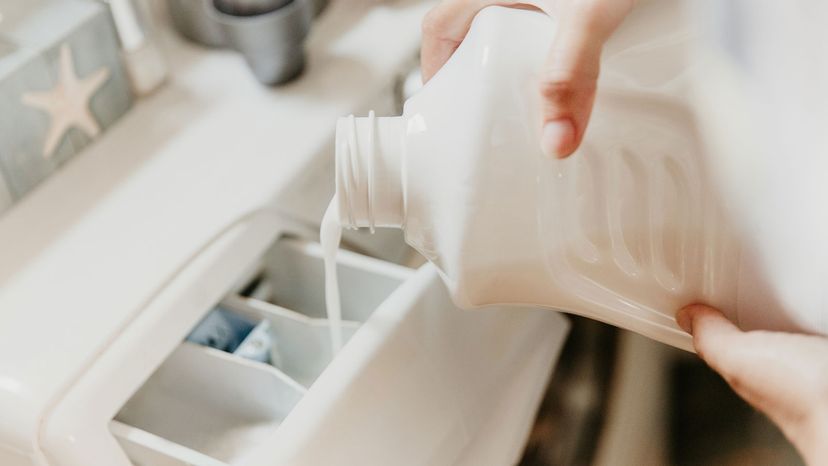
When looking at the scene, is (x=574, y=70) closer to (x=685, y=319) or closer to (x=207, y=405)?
(x=685, y=319)

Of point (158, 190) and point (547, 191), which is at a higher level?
point (547, 191)

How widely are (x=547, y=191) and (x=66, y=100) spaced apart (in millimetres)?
438

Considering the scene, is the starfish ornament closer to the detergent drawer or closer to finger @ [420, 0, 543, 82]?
the detergent drawer

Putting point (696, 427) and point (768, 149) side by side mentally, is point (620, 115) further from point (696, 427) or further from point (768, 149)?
point (696, 427)

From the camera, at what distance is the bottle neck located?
1.56 feet

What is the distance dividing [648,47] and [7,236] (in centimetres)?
50

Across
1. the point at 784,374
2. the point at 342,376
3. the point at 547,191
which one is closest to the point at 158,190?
the point at 342,376

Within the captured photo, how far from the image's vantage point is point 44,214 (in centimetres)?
67

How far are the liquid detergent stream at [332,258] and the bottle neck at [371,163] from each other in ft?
0.09

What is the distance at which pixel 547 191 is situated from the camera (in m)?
0.45

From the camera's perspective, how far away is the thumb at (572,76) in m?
0.40

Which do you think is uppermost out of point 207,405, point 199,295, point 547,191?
point 547,191

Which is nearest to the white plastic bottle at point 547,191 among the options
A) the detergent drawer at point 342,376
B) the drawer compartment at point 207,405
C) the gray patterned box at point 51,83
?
the detergent drawer at point 342,376

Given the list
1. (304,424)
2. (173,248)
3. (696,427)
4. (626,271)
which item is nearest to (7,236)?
(173,248)
